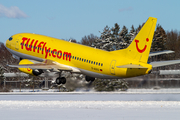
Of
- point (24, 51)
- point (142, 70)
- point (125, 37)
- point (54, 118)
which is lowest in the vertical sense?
point (54, 118)

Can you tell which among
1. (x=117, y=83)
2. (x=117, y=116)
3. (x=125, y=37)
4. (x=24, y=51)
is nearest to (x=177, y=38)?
(x=125, y=37)

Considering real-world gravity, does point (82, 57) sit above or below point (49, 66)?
above

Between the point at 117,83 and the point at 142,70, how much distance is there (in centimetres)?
3128

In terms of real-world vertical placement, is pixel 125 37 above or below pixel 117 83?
above

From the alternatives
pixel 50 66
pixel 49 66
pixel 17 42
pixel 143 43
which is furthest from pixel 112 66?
pixel 17 42

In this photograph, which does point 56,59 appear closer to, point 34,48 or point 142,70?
point 34,48

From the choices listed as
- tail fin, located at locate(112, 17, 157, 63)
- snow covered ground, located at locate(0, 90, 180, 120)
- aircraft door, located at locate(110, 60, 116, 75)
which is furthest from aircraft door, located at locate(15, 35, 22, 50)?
tail fin, located at locate(112, 17, 157, 63)

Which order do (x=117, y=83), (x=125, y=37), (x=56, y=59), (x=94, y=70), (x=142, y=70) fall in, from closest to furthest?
(x=142, y=70) < (x=94, y=70) < (x=56, y=59) < (x=117, y=83) < (x=125, y=37)

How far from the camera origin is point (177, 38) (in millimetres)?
149875

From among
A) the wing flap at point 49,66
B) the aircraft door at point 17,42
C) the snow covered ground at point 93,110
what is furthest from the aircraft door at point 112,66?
the aircraft door at point 17,42

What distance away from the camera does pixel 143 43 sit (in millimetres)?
42688

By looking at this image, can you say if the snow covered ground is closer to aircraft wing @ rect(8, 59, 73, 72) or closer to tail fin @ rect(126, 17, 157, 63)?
tail fin @ rect(126, 17, 157, 63)

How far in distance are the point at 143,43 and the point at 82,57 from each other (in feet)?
30.4

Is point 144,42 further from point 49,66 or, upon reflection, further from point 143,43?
point 49,66
